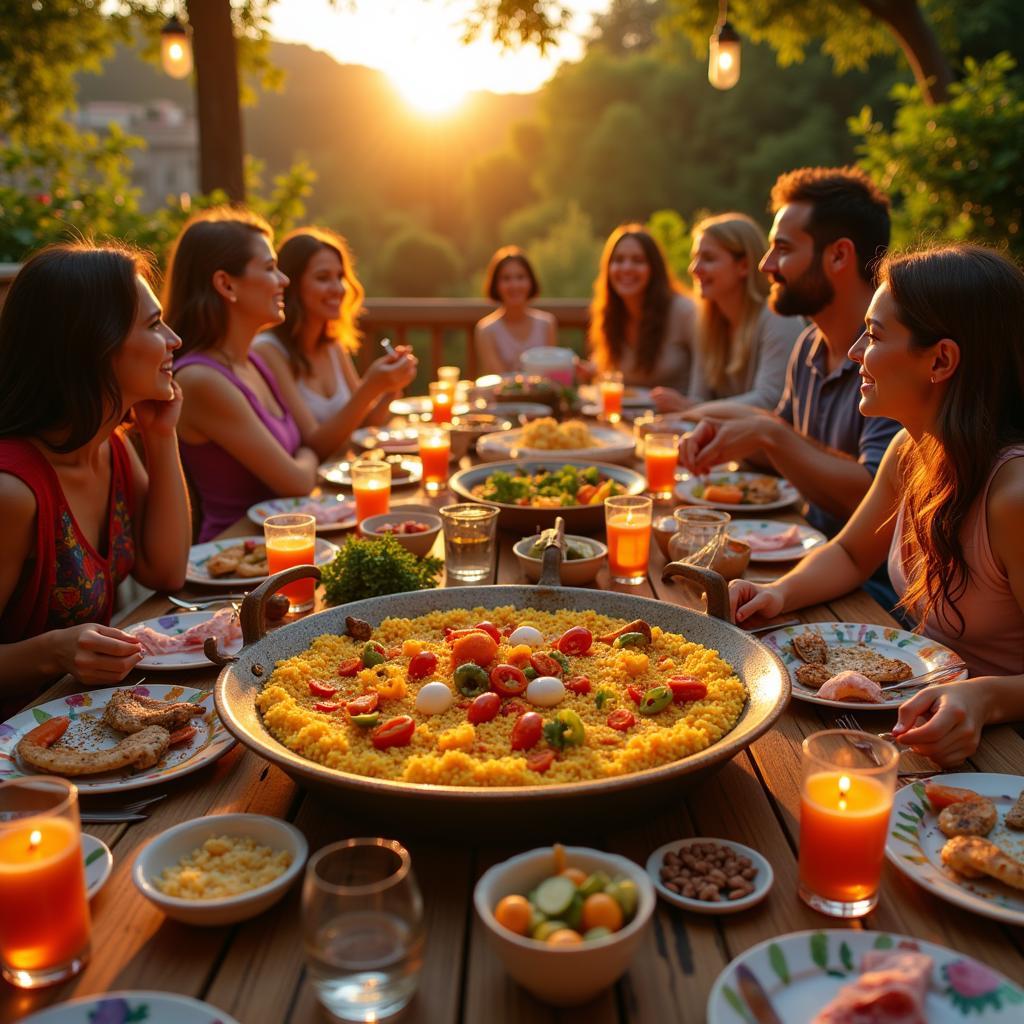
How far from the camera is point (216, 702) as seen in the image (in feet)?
4.91

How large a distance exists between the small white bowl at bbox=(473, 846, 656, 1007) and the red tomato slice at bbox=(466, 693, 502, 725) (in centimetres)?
45

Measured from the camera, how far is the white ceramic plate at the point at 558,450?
3.51m

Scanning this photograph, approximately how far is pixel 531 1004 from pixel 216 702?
26.2 inches

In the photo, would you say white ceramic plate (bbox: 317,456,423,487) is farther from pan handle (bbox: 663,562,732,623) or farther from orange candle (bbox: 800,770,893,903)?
orange candle (bbox: 800,770,893,903)

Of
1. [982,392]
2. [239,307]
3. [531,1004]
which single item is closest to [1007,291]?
[982,392]

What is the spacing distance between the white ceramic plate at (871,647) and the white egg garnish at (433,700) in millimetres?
610

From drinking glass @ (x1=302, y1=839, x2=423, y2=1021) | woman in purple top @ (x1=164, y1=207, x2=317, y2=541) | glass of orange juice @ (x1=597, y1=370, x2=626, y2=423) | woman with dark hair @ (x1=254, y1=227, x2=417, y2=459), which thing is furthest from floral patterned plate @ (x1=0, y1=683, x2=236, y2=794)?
glass of orange juice @ (x1=597, y1=370, x2=626, y2=423)

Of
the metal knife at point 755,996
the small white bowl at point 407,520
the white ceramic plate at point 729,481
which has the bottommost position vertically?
the white ceramic plate at point 729,481

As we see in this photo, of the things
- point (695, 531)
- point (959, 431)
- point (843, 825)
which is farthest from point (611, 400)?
point (843, 825)

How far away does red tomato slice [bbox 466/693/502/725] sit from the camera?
1.57 meters

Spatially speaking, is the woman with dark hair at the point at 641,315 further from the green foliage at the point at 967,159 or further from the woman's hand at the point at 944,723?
the woman's hand at the point at 944,723

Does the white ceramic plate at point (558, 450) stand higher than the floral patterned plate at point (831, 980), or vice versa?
the floral patterned plate at point (831, 980)

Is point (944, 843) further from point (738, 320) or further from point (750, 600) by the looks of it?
point (738, 320)

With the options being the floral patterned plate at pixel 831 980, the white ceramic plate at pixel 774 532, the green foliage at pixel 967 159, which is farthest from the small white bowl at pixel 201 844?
the green foliage at pixel 967 159
